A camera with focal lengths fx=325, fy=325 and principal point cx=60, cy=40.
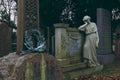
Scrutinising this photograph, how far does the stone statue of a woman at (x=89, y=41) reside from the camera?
12336 millimetres

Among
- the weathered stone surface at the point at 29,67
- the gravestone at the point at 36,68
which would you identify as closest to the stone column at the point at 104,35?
the gravestone at the point at 36,68

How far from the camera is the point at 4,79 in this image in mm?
6031

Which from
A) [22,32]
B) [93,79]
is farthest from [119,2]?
[22,32]

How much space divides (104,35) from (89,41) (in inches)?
99.1

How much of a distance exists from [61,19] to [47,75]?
42.5ft

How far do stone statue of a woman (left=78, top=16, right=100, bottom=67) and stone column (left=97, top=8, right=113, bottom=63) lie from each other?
6.41 ft

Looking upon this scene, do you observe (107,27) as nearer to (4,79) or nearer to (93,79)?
(93,79)

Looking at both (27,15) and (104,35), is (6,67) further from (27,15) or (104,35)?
(104,35)

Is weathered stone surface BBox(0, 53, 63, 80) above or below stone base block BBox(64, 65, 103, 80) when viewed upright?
above

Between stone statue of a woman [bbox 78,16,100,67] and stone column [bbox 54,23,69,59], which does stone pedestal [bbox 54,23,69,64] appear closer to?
stone column [bbox 54,23,69,59]

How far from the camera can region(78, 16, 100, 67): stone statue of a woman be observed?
12336 mm

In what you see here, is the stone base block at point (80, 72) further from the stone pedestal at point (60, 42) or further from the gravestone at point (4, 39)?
the gravestone at point (4, 39)

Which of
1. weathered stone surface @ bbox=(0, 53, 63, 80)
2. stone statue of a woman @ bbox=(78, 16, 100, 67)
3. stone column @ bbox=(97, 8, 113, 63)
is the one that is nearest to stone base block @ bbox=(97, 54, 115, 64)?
stone column @ bbox=(97, 8, 113, 63)

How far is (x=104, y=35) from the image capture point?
14.9 m
